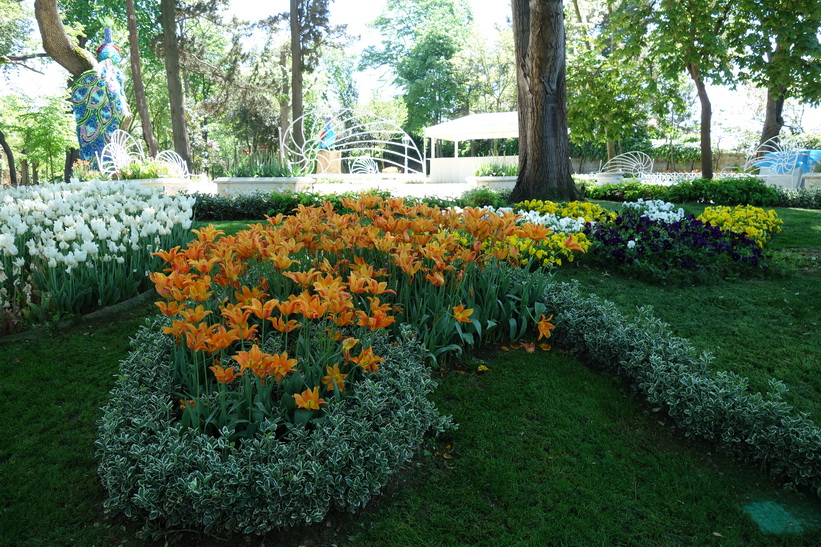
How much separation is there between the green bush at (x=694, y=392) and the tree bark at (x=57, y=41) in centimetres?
1774

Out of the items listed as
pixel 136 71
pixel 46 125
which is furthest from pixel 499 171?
pixel 46 125

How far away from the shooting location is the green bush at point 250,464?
5.96 ft

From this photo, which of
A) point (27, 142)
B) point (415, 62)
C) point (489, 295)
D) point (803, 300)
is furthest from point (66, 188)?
point (415, 62)

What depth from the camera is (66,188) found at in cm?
→ 575

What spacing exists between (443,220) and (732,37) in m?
11.0

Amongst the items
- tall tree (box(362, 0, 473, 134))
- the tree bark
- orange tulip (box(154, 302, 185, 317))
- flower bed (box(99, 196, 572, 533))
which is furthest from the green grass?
tall tree (box(362, 0, 473, 134))

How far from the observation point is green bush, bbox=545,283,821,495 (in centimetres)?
227

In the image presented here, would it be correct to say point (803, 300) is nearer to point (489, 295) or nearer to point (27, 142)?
point (489, 295)

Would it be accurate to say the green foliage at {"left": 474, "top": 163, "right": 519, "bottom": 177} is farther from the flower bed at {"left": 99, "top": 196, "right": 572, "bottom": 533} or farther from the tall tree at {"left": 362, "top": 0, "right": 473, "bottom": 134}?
the tall tree at {"left": 362, "top": 0, "right": 473, "bottom": 134}

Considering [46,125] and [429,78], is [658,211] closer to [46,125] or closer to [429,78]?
[46,125]

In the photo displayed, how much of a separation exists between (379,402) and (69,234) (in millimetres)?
2600

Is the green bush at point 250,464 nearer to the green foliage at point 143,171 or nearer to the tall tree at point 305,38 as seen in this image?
the green foliage at point 143,171

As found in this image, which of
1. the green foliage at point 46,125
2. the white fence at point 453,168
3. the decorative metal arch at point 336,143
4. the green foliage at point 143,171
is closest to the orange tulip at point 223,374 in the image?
the decorative metal arch at point 336,143

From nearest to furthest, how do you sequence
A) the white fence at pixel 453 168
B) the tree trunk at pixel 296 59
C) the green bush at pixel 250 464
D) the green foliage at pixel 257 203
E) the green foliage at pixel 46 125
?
the green bush at pixel 250 464, the green foliage at pixel 257 203, the tree trunk at pixel 296 59, the green foliage at pixel 46 125, the white fence at pixel 453 168
